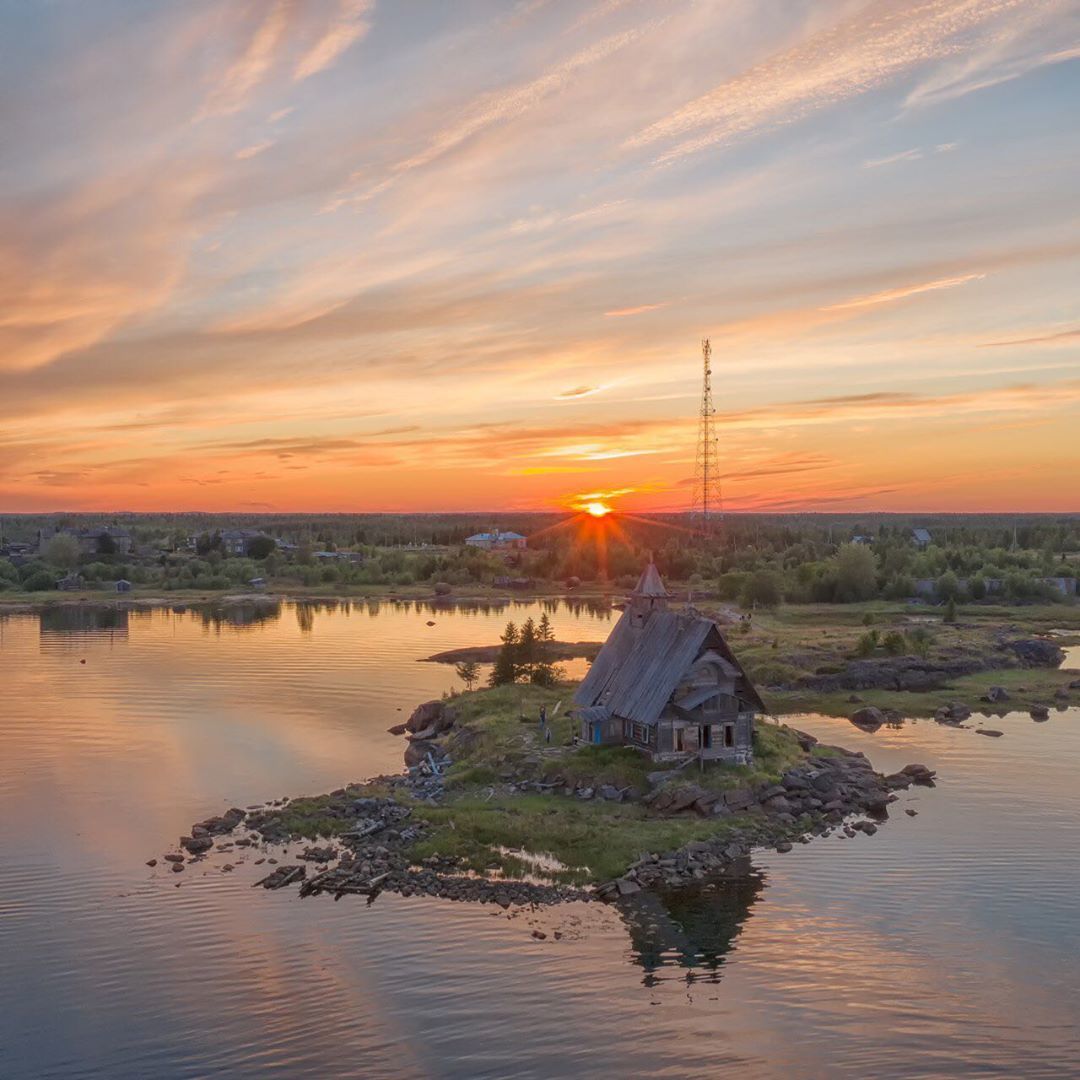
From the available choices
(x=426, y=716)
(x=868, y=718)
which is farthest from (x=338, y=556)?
(x=868, y=718)

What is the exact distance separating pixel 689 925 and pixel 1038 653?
6344cm

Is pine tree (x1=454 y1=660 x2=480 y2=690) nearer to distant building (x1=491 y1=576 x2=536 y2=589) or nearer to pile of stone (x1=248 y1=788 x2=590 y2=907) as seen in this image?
pile of stone (x1=248 y1=788 x2=590 y2=907)

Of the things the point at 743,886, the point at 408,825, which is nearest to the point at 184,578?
the point at 408,825

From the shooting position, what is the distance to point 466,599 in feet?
461

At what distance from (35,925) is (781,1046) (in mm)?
22157

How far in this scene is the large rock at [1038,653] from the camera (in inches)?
3273

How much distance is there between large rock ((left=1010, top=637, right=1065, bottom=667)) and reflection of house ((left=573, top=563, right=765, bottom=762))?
48.3 meters

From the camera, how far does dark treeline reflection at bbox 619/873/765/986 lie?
2962cm

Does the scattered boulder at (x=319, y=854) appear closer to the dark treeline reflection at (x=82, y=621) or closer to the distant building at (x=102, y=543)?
the dark treeline reflection at (x=82, y=621)

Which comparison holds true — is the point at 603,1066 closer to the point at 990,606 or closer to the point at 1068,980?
the point at 1068,980

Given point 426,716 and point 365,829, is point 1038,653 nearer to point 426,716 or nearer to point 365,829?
point 426,716

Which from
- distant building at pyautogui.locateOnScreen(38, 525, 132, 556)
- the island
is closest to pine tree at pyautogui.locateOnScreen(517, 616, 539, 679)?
the island

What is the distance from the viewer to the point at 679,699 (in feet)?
142

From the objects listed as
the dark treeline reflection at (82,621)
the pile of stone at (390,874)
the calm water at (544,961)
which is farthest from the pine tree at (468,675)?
the dark treeline reflection at (82,621)
